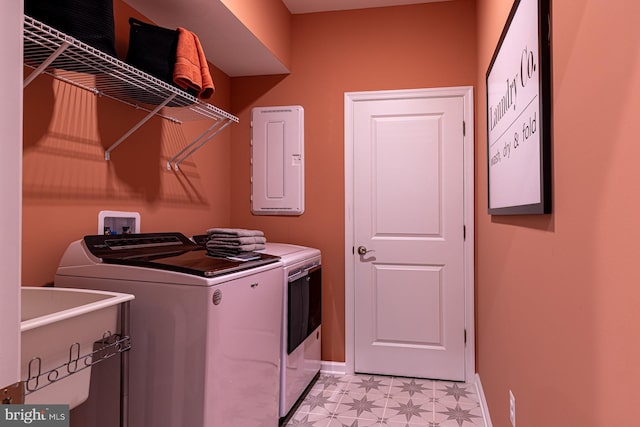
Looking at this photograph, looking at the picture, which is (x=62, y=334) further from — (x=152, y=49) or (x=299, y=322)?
(x=299, y=322)

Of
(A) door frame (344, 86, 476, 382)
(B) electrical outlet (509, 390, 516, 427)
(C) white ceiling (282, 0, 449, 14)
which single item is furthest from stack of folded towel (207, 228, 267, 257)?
(C) white ceiling (282, 0, 449, 14)

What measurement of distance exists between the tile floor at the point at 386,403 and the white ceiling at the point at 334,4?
267 cm

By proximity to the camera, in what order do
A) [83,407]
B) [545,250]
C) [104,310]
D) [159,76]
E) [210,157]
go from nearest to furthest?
[545,250], [104,310], [83,407], [159,76], [210,157]

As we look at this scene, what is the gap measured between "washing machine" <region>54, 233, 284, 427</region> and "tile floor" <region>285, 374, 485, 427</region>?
2.68 feet

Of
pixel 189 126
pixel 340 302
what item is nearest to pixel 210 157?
pixel 189 126

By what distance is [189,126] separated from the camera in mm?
2764

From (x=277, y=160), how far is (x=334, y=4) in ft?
3.90

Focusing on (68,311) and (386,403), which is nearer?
(68,311)

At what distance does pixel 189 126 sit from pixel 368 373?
6.97ft

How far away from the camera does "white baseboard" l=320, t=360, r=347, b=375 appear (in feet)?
10.4

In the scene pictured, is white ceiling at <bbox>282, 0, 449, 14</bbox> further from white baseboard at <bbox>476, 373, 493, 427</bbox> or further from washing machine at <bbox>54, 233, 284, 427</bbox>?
white baseboard at <bbox>476, 373, 493, 427</bbox>

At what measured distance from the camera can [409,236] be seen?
122 inches

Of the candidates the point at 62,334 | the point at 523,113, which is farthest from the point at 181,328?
the point at 523,113

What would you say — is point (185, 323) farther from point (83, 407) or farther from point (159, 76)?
point (159, 76)
